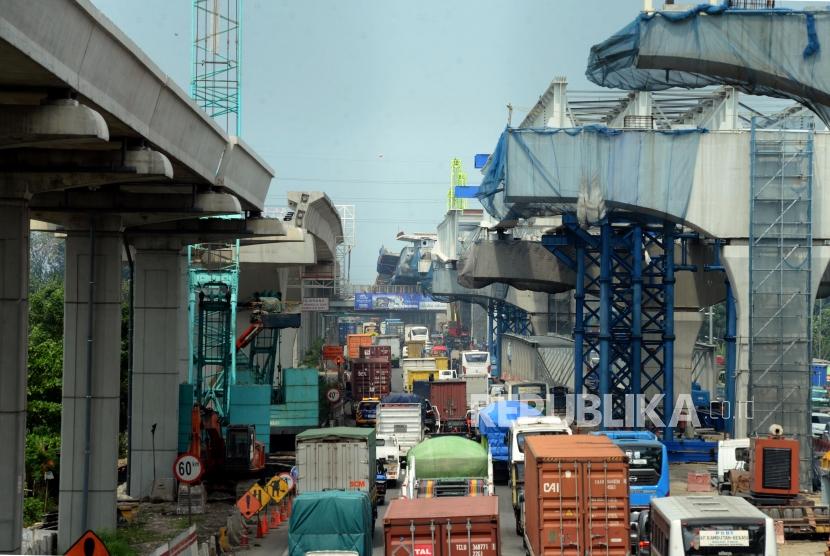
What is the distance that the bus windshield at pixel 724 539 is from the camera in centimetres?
1753

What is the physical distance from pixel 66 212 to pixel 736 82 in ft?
67.1

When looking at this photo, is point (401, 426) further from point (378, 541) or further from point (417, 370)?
point (417, 370)

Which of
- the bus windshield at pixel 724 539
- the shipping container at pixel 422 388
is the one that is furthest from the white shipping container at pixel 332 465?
the shipping container at pixel 422 388

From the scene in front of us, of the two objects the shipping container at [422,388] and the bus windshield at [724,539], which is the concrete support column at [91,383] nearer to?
the bus windshield at [724,539]

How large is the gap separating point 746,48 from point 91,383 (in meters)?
20.6

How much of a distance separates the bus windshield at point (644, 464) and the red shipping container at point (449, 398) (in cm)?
2591

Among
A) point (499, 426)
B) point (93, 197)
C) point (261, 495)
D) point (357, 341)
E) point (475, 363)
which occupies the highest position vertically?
point (93, 197)

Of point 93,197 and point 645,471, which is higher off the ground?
point 93,197

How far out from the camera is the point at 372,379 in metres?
69.2

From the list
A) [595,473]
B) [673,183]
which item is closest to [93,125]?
[595,473]

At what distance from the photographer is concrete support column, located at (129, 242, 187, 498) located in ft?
128

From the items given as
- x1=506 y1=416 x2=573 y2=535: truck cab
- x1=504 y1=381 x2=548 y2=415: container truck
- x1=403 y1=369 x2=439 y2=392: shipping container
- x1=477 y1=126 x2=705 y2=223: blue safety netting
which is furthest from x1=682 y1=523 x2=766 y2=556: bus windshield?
x1=403 y1=369 x2=439 y2=392: shipping container

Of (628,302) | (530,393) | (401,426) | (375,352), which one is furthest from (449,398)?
(375,352)

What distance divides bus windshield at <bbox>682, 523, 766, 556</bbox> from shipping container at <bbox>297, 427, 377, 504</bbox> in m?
13.0
